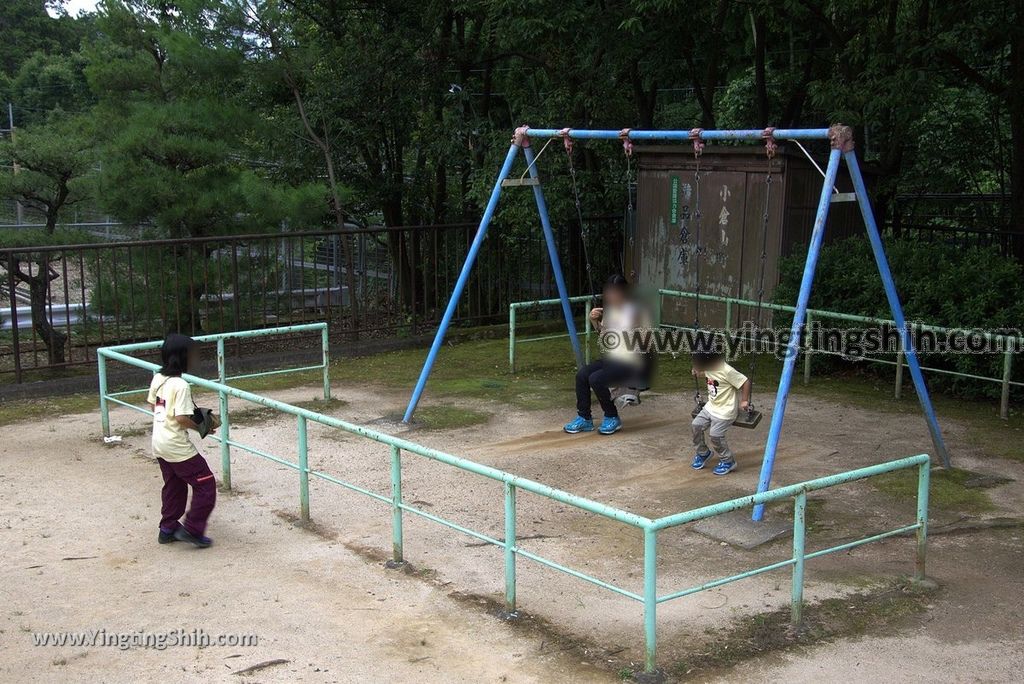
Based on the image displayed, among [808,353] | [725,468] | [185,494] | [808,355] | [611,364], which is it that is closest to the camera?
[185,494]

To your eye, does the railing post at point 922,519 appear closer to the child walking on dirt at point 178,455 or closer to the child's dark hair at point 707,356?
the child's dark hair at point 707,356

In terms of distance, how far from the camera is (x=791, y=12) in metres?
12.5

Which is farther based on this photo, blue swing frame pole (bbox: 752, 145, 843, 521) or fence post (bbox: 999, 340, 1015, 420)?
fence post (bbox: 999, 340, 1015, 420)

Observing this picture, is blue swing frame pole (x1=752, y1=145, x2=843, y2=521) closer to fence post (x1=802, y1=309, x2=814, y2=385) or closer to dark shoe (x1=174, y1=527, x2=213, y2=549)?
dark shoe (x1=174, y1=527, x2=213, y2=549)

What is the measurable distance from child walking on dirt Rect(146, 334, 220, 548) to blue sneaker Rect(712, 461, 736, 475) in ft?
11.4

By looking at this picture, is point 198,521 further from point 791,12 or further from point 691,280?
point 791,12

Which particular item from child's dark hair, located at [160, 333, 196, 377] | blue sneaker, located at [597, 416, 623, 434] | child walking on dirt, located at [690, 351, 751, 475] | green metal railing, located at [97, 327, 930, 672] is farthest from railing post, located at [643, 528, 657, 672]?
blue sneaker, located at [597, 416, 623, 434]

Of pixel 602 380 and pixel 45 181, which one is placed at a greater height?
pixel 45 181

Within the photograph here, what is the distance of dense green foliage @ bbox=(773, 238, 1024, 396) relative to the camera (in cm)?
947

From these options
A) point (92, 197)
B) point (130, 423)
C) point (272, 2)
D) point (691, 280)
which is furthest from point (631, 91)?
point (130, 423)

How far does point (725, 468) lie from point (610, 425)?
132cm

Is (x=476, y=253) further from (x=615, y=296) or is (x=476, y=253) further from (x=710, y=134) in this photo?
(x=710, y=134)

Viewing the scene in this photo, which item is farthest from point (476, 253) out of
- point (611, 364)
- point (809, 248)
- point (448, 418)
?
point (809, 248)

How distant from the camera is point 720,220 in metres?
12.1
